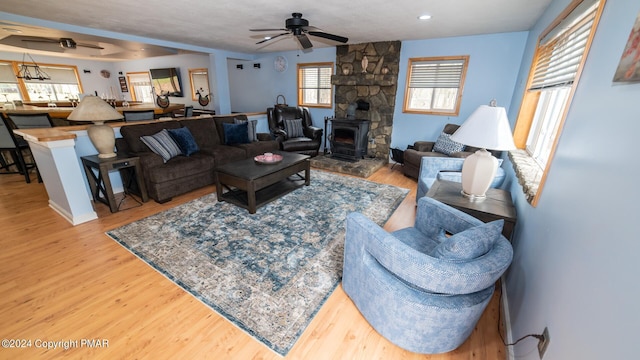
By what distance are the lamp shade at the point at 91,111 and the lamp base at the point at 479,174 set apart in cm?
357

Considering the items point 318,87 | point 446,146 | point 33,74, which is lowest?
point 446,146

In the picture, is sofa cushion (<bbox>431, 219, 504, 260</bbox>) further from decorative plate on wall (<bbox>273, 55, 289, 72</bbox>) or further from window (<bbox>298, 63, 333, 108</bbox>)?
decorative plate on wall (<bbox>273, 55, 289, 72</bbox>)

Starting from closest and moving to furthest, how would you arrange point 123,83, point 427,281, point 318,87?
point 427,281 < point 318,87 < point 123,83

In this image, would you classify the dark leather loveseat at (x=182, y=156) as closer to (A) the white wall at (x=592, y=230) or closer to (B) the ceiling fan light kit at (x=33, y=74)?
(A) the white wall at (x=592, y=230)

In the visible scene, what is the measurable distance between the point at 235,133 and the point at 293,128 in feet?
4.42

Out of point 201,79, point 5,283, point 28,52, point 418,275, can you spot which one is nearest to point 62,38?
point 201,79

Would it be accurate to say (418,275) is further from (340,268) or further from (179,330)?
(179,330)

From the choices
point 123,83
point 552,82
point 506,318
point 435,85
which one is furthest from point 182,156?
point 123,83

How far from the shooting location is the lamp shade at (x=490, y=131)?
6.06 feet

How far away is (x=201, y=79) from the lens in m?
7.73

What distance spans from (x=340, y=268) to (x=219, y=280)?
39.2 inches

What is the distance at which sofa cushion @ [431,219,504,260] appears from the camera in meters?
1.25

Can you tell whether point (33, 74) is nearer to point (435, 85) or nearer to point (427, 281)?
point (435, 85)

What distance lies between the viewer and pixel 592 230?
0.92m
